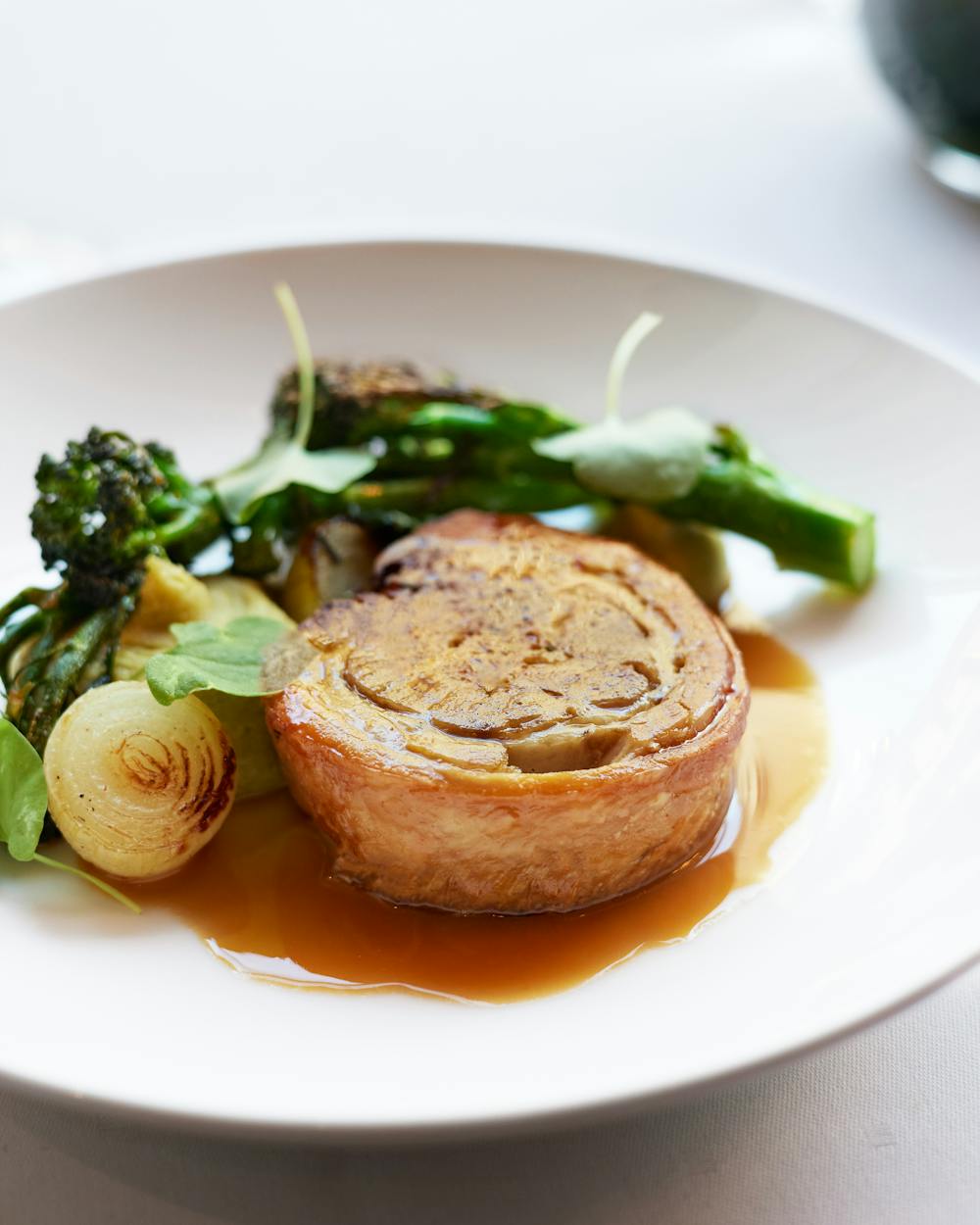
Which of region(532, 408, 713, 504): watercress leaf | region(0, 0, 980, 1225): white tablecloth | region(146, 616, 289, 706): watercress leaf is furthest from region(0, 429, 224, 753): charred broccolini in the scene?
Answer: region(532, 408, 713, 504): watercress leaf

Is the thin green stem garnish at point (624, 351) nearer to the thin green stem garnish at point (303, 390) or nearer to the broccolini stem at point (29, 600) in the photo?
the thin green stem garnish at point (303, 390)

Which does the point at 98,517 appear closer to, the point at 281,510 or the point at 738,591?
the point at 281,510

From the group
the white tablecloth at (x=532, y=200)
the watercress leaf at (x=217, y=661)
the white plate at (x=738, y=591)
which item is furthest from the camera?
the watercress leaf at (x=217, y=661)

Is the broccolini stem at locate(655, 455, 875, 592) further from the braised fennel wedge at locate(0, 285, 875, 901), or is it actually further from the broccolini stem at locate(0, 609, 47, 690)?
the broccolini stem at locate(0, 609, 47, 690)

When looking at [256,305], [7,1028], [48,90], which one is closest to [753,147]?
[256,305]

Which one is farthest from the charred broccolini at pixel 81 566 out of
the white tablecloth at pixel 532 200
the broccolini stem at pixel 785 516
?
the broccolini stem at pixel 785 516

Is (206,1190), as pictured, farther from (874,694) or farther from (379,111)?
(379,111)

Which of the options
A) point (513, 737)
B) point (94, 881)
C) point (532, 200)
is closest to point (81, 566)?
point (94, 881)
